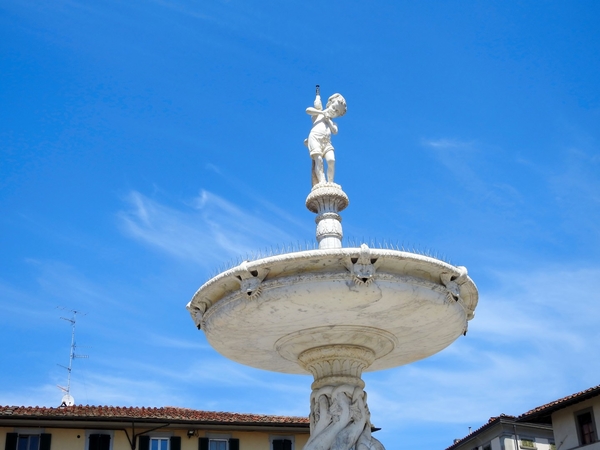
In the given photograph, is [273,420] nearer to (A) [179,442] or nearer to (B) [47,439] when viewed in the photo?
(A) [179,442]

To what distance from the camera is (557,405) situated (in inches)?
1366

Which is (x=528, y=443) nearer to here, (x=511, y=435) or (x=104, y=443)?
(x=511, y=435)

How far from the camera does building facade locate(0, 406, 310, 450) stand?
33250mm

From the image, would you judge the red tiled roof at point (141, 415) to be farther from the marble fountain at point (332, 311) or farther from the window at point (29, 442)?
the marble fountain at point (332, 311)

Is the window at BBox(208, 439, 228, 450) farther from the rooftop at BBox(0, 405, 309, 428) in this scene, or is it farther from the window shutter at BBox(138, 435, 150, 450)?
the window shutter at BBox(138, 435, 150, 450)

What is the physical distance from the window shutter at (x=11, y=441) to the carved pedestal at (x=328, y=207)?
2007 cm

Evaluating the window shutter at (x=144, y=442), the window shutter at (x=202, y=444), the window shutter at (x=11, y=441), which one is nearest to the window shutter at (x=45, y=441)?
the window shutter at (x=11, y=441)

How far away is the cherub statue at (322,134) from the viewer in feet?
64.1

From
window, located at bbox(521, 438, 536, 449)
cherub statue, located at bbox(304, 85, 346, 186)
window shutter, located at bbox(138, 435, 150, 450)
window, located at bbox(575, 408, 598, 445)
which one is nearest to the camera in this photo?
cherub statue, located at bbox(304, 85, 346, 186)

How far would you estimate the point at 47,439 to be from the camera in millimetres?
33562

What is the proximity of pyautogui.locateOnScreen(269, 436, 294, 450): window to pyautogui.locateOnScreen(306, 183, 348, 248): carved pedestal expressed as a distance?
65.2 ft

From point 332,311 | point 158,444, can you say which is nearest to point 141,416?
point 158,444

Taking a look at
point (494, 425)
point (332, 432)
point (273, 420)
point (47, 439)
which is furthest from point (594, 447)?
point (47, 439)

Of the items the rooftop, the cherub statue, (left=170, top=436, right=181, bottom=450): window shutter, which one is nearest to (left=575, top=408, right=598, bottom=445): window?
the rooftop
